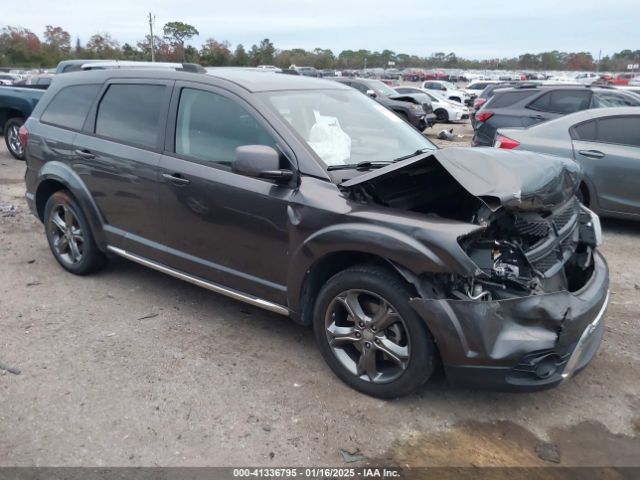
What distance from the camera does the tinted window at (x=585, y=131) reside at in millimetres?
6570

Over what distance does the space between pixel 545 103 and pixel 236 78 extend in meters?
8.27

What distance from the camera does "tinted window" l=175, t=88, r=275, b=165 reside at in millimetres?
3639

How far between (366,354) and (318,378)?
439mm

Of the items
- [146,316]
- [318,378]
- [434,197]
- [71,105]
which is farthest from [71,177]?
[434,197]

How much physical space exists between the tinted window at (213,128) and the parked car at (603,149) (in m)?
4.20

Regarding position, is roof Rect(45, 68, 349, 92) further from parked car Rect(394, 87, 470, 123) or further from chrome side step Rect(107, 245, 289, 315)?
parked car Rect(394, 87, 470, 123)

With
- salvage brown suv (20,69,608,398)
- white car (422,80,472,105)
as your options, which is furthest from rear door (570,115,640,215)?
white car (422,80,472,105)

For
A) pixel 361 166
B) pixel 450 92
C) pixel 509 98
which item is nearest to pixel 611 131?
pixel 361 166

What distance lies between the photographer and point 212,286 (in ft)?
12.9

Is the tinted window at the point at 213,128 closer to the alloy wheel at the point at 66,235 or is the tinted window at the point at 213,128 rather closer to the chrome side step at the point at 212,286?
the chrome side step at the point at 212,286

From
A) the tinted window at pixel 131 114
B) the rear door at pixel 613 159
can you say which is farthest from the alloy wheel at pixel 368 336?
the rear door at pixel 613 159

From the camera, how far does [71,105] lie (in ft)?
15.9

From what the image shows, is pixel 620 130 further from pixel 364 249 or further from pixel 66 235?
→ pixel 66 235

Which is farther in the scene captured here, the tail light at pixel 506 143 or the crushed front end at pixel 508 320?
the tail light at pixel 506 143
